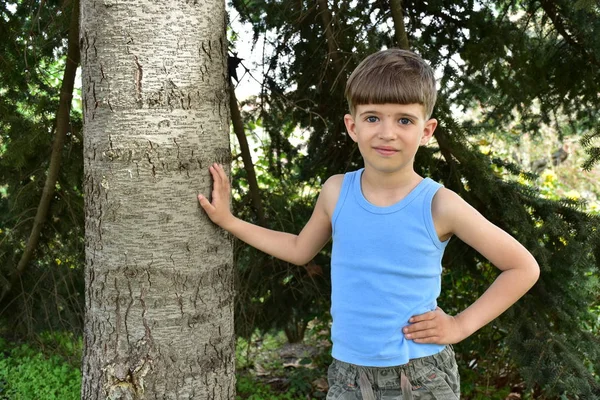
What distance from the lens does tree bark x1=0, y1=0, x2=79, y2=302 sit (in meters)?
2.83

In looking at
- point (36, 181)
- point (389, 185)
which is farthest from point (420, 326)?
point (36, 181)

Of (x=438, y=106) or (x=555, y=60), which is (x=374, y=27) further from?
(x=555, y=60)

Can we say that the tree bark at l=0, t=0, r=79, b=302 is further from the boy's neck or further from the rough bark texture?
the boy's neck

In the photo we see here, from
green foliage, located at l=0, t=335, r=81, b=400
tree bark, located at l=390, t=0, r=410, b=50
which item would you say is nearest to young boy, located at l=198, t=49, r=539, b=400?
tree bark, located at l=390, t=0, r=410, b=50

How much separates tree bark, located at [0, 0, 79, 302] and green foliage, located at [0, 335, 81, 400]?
17.3 inches

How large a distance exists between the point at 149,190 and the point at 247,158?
139cm

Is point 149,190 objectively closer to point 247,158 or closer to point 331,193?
point 331,193

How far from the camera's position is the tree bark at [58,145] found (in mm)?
2828

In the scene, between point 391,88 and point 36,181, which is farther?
point 36,181

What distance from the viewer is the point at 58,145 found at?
10.6 feet

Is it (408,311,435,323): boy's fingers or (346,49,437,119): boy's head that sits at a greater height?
(346,49,437,119): boy's head

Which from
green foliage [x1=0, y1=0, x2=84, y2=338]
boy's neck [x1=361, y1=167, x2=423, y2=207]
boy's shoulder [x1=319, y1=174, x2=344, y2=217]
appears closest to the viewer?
boy's neck [x1=361, y1=167, x2=423, y2=207]

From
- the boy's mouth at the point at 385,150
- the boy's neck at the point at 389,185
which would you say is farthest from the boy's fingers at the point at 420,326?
the boy's mouth at the point at 385,150

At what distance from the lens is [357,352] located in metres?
1.93
